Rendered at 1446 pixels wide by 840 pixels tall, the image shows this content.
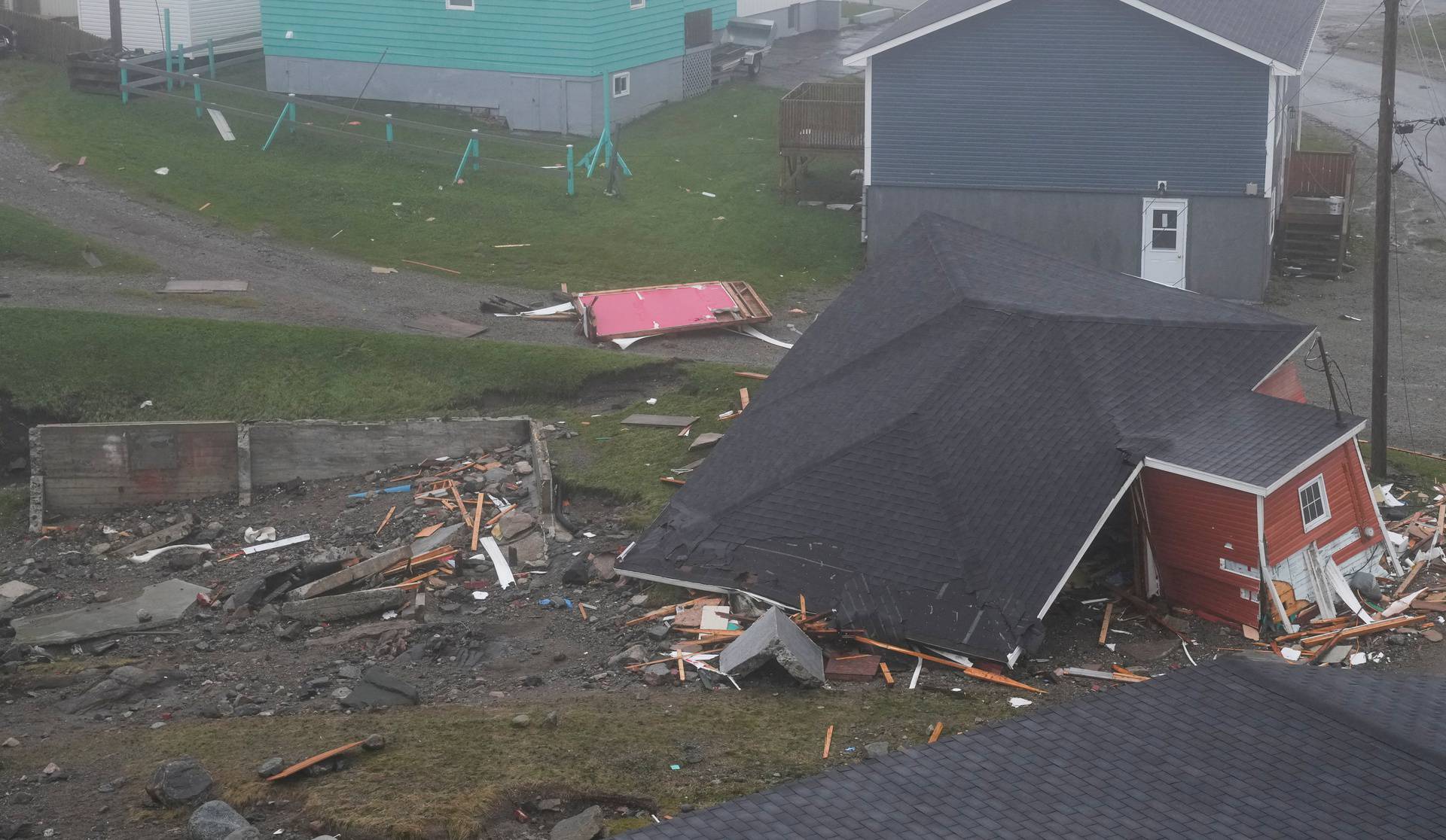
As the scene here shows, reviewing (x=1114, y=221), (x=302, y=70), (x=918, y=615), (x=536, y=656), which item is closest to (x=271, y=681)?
(x=536, y=656)

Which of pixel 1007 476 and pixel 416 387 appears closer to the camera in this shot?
pixel 1007 476

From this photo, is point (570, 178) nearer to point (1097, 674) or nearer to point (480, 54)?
point (480, 54)

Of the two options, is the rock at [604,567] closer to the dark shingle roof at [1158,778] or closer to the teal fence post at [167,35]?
the dark shingle roof at [1158,778]

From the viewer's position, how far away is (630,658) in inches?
554

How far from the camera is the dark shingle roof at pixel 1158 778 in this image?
766cm

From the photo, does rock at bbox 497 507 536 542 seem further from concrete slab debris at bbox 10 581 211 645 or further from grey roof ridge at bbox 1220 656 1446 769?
grey roof ridge at bbox 1220 656 1446 769

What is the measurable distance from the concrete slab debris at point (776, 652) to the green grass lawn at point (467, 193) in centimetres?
1307

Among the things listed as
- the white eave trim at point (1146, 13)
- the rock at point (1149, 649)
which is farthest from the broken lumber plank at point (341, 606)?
the white eave trim at point (1146, 13)

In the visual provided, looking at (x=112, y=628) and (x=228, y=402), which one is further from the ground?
(x=228, y=402)

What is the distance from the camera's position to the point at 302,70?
3425 cm

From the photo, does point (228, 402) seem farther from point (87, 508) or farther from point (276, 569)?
point (276, 569)

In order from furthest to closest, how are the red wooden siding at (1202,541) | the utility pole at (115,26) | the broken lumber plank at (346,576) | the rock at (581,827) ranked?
1. the utility pole at (115,26)
2. the broken lumber plank at (346,576)
3. the red wooden siding at (1202,541)
4. the rock at (581,827)

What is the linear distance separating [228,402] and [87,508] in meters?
2.58

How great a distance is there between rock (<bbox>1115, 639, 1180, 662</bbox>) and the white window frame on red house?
200 cm
